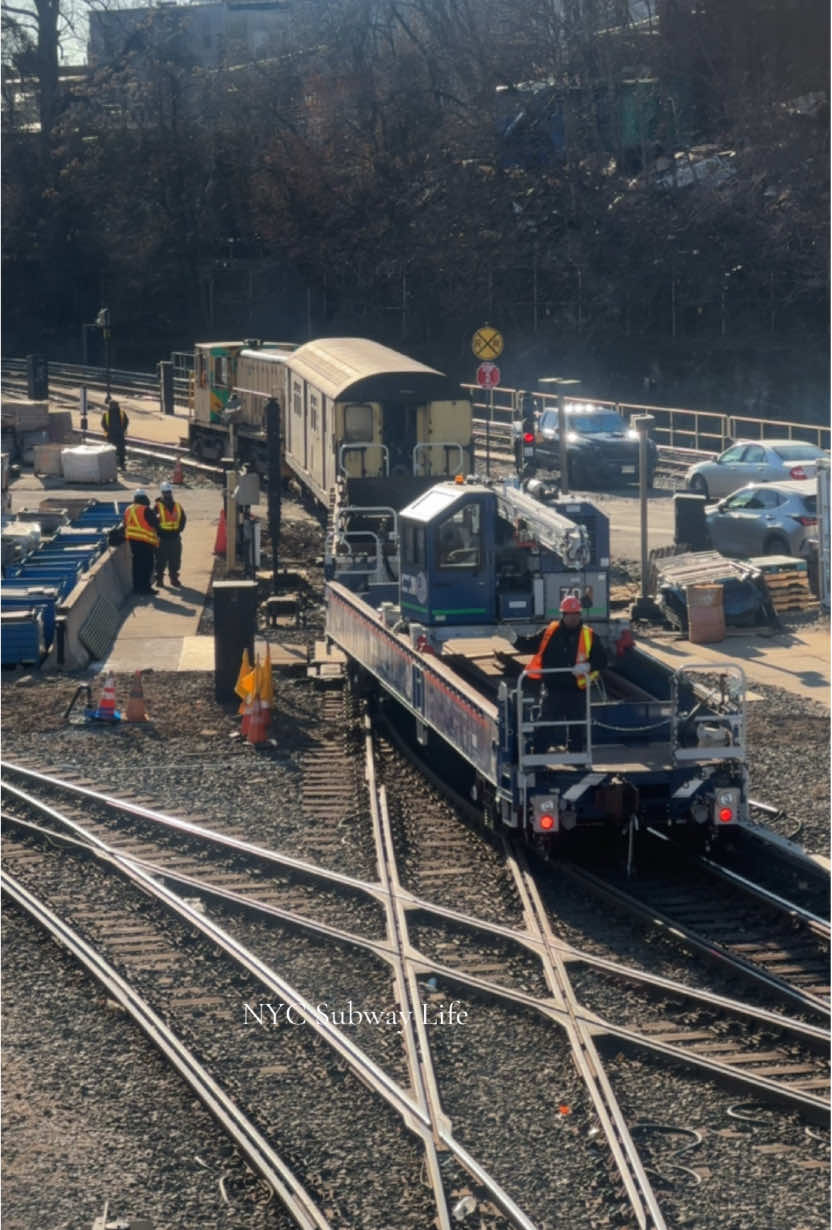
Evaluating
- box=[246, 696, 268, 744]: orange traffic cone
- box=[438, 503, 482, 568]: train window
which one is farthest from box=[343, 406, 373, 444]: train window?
box=[438, 503, 482, 568]: train window

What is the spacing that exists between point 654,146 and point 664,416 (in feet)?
62.7

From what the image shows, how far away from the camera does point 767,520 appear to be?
26.2 meters

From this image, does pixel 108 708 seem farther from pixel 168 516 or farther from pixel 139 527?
pixel 168 516

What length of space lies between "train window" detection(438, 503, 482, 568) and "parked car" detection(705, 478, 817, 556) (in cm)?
1120

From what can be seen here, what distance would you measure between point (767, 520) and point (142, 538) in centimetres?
936

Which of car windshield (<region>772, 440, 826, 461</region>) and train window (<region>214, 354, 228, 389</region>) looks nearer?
car windshield (<region>772, 440, 826, 461</region>)

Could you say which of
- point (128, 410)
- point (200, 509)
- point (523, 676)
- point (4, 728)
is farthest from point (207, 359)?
point (523, 676)

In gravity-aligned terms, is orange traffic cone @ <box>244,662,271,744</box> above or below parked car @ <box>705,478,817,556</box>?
below

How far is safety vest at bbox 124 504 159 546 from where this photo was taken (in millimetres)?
25016

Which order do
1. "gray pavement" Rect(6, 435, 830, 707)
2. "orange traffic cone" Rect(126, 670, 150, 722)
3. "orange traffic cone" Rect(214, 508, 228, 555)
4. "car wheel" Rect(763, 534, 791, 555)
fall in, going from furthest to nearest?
"orange traffic cone" Rect(214, 508, 228, 555), "car wheel" Rect(763, 534, 791, 555), "gray pavement" Rect(6, 435, 830, 707), "orange traffic cone" Rect(126, 670, 150, 722)

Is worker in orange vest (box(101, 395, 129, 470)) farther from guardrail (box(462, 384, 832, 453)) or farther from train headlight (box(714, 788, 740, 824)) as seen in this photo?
train headlight (box(714, 788, 740, 824))

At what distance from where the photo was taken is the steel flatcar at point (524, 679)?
40.8 ft

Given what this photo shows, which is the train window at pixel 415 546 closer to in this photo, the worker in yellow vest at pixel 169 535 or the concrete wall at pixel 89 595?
the concrete wall at pixel 89 595

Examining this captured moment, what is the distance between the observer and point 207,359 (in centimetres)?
4181
